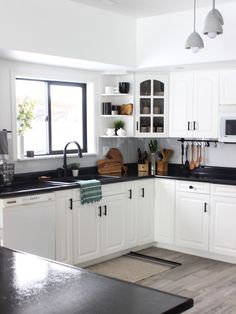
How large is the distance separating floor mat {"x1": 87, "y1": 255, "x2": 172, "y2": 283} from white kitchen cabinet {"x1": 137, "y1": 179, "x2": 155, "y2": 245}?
16.1 inches

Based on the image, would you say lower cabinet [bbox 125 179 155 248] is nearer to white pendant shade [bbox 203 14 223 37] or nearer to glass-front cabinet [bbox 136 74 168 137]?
glass-front cabinet [bbox 136 74 168 137]

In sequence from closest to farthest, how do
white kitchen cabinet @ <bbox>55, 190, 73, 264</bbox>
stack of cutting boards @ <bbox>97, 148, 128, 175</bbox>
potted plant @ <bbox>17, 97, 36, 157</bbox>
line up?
white kitchen cabinet @ <bbox>55, 190, 73, 264</bbox> < potted plant @ <bbox>17, 97, 36, 157</bbox> < stack of cutting boards @ <bbox>97, 148, 128, 175</bbox>

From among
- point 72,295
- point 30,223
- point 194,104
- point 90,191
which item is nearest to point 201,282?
point 90,191

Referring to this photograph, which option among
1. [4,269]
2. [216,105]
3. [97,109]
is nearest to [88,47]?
[97,109]

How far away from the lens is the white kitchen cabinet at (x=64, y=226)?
430 centimetres

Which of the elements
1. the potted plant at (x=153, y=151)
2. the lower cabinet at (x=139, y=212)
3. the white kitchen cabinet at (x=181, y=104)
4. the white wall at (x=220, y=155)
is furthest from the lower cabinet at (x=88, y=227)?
the white wall at (x=220, y=155)

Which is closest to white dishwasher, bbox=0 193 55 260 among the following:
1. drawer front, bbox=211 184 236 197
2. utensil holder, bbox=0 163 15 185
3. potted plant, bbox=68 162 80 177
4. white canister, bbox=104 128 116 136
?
utensil holder, bbox=0 163 15 185

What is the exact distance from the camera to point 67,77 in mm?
5160

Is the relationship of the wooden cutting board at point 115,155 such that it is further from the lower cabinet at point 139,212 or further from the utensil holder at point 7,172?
the utensil holder at point 7,172

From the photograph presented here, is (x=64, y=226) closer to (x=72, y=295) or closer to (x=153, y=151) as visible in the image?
(x=153, y=151)

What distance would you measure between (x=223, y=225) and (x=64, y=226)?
5.68ft

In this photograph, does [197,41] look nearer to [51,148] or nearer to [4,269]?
[51,148]

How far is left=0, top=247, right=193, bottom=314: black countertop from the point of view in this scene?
142 cm

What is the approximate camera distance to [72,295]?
1540 mm
